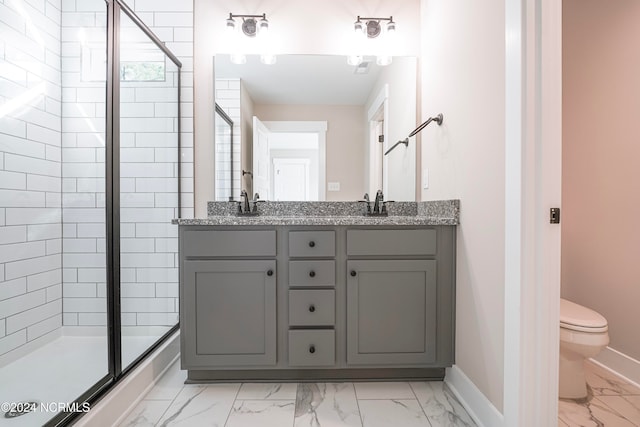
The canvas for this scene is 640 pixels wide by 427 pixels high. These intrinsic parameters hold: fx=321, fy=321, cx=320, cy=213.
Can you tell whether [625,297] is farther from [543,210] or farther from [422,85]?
[422,85]

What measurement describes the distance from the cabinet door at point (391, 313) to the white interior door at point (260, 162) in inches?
34.2

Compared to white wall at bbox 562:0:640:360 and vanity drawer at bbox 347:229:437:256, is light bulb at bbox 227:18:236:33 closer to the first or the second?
vanity drawer at bbox 347:229:437:256

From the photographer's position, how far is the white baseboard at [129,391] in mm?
1302

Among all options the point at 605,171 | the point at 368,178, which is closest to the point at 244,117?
the point at 368,178

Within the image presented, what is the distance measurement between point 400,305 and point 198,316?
1048 mm

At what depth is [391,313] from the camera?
167 centimetres

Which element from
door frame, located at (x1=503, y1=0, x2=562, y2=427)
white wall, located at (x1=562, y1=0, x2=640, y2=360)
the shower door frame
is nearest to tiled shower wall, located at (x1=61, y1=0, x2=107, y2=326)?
the shower door frame

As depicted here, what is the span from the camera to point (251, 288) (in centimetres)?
167

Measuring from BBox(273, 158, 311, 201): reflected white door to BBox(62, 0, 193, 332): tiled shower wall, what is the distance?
0.61m

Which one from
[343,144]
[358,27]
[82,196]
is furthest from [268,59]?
[82,196]

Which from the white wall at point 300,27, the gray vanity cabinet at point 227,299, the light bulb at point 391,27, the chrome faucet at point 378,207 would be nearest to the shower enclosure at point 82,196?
the white wall at point 300,27

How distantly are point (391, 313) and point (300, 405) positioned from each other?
63cm

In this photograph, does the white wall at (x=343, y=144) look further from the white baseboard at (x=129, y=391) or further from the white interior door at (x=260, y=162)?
the white baseboard at (x=129, y=391)

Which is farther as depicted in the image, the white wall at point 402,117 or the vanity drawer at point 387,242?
the white wall at point 402,117
